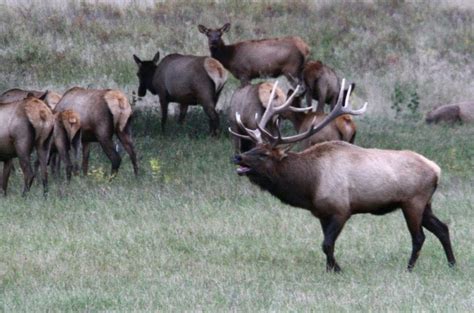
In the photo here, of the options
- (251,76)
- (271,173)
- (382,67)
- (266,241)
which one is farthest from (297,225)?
(382,67)

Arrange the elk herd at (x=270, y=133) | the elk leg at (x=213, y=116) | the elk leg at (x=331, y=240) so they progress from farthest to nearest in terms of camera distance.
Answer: the elk leg at (x=213, y=116), the elk herd at (x=270, y=133), the elk leg at (x=331, y=240)

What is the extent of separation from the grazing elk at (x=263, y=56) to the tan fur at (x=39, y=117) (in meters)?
6.00

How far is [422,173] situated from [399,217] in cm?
319

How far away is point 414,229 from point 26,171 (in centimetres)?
596

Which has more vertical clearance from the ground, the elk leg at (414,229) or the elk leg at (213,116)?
the elk leg at (414,229)

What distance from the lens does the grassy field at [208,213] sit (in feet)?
31.8

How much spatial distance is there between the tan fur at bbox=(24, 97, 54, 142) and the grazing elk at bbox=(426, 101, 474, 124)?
364 inches

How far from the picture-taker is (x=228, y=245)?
11906 millimetres

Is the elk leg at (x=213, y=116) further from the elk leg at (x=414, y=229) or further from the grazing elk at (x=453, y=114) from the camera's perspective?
the elk leg at (x=414, y=229)

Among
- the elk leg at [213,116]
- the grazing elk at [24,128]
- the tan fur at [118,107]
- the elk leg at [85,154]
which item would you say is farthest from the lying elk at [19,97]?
the elk leg at [213,116]

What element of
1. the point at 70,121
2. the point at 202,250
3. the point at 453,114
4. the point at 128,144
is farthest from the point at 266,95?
the point at 453,114

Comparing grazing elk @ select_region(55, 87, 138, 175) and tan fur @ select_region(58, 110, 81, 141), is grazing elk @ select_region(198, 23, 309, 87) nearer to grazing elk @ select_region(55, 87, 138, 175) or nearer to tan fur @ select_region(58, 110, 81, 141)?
grazing elk @ select_region(55, 87, 138, 175)

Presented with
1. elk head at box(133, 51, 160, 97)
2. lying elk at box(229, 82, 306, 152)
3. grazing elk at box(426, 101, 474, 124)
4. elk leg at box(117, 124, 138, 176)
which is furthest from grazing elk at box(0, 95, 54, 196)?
grazing elk at box(426, 101, 474, 124)

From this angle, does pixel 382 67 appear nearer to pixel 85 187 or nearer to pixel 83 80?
pixel 83 80
